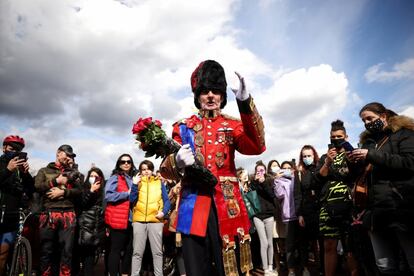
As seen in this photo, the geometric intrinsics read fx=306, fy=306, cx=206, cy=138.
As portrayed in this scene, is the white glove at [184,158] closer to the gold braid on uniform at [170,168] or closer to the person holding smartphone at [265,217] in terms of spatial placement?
the gold braid on uniform at [170,168]

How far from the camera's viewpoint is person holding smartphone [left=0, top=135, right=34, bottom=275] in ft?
17.9

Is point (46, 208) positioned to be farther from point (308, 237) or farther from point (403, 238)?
point (403, 238)

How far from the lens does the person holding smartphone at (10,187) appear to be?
5.47 meters

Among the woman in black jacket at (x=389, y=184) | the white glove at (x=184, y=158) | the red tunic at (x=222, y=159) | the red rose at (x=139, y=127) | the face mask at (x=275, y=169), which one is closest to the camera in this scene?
the white glove at (x=184, y=158)

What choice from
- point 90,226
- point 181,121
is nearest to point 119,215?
point 90,226

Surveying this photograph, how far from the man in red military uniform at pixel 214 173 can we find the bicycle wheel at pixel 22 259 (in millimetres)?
4528

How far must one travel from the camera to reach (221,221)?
8.84 feet

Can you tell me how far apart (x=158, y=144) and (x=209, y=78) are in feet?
2.98

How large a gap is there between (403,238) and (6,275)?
703 cm

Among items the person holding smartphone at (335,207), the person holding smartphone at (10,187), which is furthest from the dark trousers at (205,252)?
the person holding smartphone at (10,187)

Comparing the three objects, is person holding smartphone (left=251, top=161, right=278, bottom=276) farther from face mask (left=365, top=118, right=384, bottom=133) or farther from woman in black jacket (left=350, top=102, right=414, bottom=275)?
face mask (left=365, top=118, right=384, bottom=133)

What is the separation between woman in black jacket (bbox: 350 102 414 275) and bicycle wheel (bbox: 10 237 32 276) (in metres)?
Answer: 5.82

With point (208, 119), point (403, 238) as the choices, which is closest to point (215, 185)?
point (208, 119)

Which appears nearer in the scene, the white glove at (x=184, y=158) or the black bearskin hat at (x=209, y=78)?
the white glove at (x=184, y=158)
